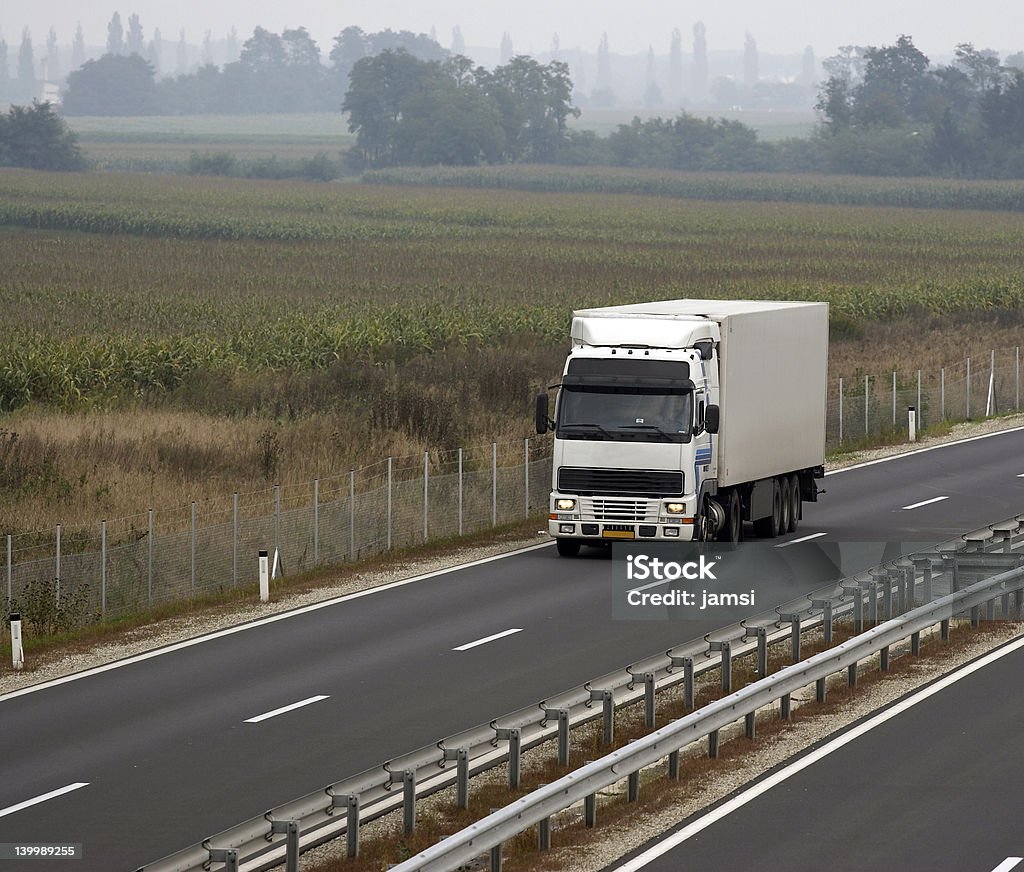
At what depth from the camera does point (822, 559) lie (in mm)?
29250

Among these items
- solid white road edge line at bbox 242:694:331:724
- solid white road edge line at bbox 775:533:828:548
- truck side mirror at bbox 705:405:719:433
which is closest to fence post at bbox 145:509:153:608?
solid white road edge line at bbox 242:694:331:724

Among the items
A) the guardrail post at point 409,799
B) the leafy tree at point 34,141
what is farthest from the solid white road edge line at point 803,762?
the leafy tree at point 34,141

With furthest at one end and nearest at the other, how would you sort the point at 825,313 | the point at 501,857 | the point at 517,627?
the point at 825,313, the point at 517,627, the point at 501,857

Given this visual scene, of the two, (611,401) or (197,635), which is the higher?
(611,401)

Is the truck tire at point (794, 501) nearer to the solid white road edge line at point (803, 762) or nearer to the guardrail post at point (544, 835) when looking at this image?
the solid white road edge line at point (803, 762)

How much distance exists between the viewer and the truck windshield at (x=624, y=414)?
28.4 meters

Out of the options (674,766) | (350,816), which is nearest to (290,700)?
(674,766)

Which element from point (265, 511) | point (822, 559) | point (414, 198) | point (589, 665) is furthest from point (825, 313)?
point (414, 198)

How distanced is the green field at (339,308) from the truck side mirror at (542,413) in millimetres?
7034

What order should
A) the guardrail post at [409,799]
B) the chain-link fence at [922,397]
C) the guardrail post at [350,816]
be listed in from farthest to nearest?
the chain-link fence at [922,397] → the guardrail post at [409,799] → the guardrail post at [350,816]

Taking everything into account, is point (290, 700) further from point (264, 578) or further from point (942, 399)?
point (942, 399)

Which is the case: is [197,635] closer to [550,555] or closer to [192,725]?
[192,725]

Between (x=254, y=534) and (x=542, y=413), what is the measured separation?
4.81 metres

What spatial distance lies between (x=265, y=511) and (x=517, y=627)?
332 inches
